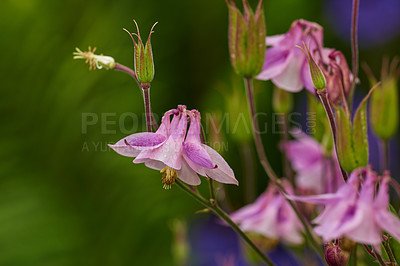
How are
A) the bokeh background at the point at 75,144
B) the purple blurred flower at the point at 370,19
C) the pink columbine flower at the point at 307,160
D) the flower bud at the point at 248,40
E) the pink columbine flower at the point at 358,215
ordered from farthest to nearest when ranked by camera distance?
the purple blurred flower at the point at 370,19 < the bokeh background at the point at 75,144 < the pink columbine flower at the point at 307,160 < the flower bud at the point at 248,40 < the pink columbine flower at the point at 358,215

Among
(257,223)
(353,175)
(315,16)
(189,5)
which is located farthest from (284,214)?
(315,16)

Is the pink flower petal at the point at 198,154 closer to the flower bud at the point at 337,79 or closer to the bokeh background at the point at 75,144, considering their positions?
the flower bud at the point at 337,79

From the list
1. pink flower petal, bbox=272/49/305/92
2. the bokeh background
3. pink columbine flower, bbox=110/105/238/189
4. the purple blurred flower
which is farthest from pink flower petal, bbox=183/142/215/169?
the purple blurred flower

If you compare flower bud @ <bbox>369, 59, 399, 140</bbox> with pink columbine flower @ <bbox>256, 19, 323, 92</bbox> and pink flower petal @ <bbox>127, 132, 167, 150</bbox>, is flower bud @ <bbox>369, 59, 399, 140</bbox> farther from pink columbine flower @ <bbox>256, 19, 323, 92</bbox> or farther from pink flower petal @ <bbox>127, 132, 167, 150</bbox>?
pink flower petal @ <bbox>127, 132, 167, 150</bbox>

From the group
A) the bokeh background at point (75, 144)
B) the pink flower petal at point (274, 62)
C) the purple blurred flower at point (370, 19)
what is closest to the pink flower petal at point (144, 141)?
the pink flower petal at point (274, 62)

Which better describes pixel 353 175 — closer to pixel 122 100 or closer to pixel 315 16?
pixel 122 100

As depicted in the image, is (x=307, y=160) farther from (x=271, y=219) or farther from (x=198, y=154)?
(x=198, y=154)
